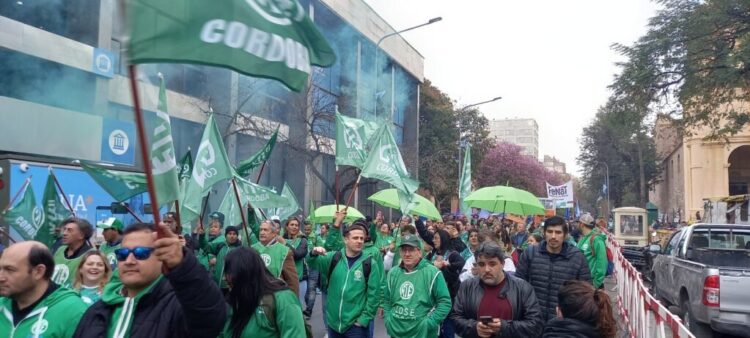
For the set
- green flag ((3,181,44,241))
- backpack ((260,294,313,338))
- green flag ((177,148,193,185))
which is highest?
green flag ((177,148,193,185))

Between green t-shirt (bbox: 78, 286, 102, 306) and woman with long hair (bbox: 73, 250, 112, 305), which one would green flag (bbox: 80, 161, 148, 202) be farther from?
green t-shirt (bbox: 78, 286, 102, 306)

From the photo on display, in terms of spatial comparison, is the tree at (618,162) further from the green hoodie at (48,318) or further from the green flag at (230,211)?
the green hoodie at (48,318)

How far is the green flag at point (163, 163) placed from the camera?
10.9ft

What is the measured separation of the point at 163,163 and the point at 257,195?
3.96 meters

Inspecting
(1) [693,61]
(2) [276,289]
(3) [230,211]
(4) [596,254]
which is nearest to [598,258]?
(4) [596,254]

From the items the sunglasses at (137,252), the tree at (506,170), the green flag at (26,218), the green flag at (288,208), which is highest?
the tree at (506,170)

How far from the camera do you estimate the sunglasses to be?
2.70 metres

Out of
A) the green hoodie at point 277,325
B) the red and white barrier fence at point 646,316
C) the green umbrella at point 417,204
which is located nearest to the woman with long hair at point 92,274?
the green hoodie at point 277,325

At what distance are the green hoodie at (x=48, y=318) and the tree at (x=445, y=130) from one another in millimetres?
35447

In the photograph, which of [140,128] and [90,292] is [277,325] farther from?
[90,292]

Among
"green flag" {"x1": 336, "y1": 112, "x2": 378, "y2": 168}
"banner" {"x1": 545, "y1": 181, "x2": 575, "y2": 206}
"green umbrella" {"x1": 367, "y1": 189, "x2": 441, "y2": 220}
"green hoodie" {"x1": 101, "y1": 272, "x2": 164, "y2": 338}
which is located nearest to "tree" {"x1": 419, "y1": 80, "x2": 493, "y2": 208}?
"banner" {"x1": 545, "y1": 181, "x2": 575, "y2": 206}

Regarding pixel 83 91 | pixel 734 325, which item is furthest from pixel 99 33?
pixel 734 325

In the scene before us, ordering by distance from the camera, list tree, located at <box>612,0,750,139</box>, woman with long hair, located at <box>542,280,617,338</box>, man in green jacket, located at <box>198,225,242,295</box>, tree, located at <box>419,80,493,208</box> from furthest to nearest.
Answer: tree, located at <box>419,80,493,208</box> < tree, located at <box>612,0,750,139</box> < man in green jacket, located at <box>198,225,242,295</box> < woman with long hair, located at <box>542,280,617,338</box>

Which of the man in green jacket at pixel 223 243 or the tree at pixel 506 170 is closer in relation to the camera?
the man in green jacket at pixel 223 243
